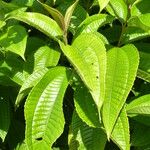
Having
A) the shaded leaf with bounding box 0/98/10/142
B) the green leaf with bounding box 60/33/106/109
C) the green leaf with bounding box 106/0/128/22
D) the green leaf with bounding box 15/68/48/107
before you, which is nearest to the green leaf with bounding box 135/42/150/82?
the green leaf with bounding box 106/0/128/22

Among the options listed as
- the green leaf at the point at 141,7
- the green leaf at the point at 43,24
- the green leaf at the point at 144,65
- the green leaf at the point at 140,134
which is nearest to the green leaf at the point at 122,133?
the green leaf at the point at 144,65

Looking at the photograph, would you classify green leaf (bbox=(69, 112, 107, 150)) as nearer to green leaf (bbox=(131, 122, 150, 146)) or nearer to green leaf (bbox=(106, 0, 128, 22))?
green leaf (bbox=(131, 122, 150, 146))

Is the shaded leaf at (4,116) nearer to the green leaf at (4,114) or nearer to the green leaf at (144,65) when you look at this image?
the green leaf at (4,114)

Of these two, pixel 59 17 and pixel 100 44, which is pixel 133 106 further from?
pixel 59 17

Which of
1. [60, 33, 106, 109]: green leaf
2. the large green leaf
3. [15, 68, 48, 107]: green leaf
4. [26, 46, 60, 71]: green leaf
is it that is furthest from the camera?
[26, 46, 60, 71]: green leaf

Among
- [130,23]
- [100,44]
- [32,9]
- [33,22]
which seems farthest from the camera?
[32,9]

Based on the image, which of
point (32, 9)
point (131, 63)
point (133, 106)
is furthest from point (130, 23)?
point (32, 9)
